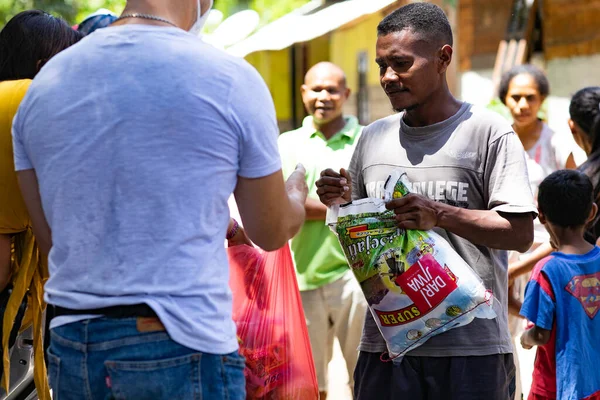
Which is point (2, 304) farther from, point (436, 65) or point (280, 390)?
point (436, 65)

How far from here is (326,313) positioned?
5.49 meters

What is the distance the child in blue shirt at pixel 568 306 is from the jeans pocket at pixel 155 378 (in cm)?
210

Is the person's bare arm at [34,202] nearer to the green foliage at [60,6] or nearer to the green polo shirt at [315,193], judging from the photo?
the green polo shirt at [315,193]

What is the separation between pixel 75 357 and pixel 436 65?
65.8 inches

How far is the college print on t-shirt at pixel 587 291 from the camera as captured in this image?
12.8ft

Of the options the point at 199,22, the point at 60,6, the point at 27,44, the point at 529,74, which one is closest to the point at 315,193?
the point at 529,74

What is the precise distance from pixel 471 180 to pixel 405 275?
42 centimetres

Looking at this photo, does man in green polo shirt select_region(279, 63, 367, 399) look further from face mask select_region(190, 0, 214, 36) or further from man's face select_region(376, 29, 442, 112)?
face mask select_region(190, 0, 214, 36)

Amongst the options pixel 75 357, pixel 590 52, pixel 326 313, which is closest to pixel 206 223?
pixel 75 357

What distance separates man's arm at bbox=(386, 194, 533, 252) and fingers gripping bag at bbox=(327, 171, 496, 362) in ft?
0.13

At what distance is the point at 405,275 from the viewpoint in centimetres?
302

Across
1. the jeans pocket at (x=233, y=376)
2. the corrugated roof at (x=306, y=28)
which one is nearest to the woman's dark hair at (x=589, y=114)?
the jeans pocket at (x=233, y=376)

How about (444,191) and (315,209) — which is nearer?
(444,191)

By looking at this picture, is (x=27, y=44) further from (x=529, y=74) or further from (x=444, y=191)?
(x=529, y=74)
